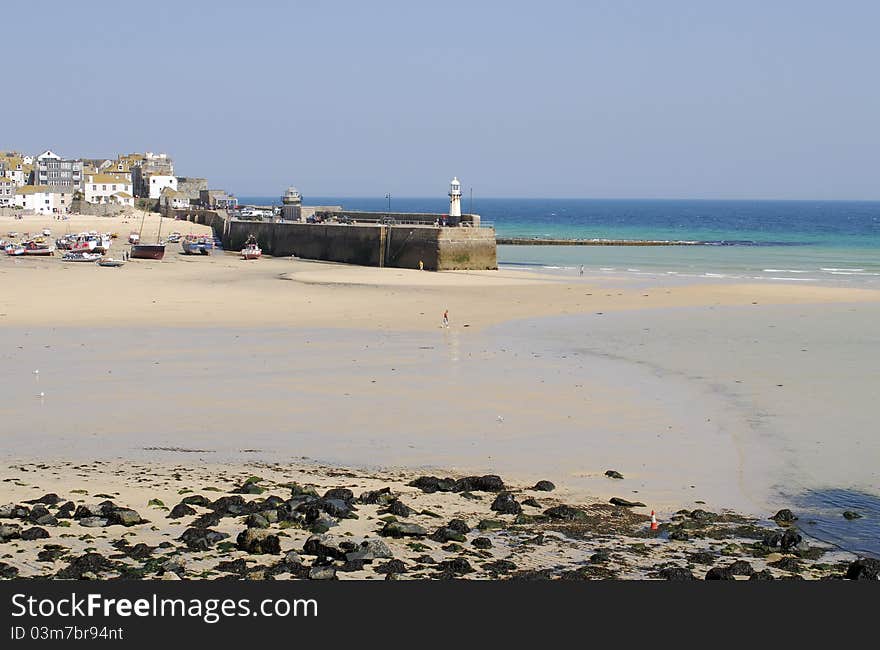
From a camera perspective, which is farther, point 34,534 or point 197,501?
point 197,501

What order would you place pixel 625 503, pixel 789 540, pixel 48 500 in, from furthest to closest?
pixel 625 503
pixel 48 500
pixel 789 540

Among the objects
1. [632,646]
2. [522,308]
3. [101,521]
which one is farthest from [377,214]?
[632,646]

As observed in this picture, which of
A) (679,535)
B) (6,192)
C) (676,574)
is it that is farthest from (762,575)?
(6,192)

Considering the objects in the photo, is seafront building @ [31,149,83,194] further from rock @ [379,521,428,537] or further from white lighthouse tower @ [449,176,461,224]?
rock @ [379,521,428,537]

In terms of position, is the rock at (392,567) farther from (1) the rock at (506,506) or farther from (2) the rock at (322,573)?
(1) the rock at (506,506)

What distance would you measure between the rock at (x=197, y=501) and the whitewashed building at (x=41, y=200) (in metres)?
92.7

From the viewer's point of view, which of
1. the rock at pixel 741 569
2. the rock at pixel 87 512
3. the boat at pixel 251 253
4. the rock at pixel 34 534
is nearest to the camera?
the rock at pixel 741 569

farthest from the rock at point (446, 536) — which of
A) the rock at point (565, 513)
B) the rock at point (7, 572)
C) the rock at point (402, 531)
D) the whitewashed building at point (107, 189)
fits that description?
the whitewashed building at point (107, 189)

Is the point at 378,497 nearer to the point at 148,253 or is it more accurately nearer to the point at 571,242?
the point at 148,253

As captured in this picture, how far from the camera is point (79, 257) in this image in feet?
155

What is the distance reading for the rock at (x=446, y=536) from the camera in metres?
9.47

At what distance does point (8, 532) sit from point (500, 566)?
12.9ft

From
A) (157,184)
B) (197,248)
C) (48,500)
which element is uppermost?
(157,184)

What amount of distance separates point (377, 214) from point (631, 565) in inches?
1888
